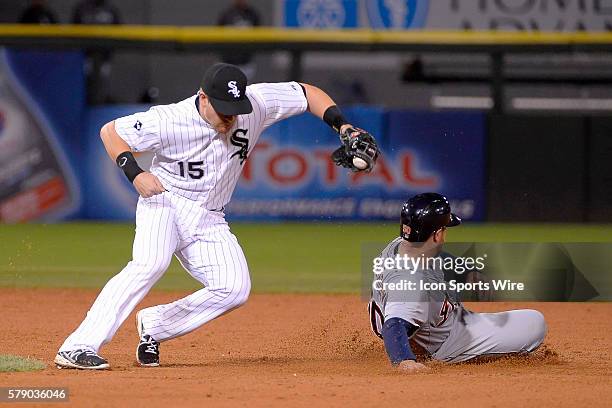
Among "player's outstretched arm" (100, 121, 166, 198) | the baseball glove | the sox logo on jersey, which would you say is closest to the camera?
"player's outstretched arm" (100, 121, 166, 198)

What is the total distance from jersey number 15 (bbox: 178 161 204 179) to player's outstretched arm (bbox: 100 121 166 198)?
185mm

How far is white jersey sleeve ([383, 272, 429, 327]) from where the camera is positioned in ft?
19.2

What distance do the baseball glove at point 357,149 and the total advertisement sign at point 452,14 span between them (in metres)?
11.3

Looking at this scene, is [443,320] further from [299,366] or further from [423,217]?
[299,366]

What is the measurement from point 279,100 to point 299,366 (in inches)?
57.6

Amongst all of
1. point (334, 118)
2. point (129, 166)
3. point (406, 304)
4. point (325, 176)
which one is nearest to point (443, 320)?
point (406, 304)

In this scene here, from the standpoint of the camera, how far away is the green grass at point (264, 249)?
10469mm

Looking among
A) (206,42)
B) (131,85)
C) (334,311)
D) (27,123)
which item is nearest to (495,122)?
(206,42)

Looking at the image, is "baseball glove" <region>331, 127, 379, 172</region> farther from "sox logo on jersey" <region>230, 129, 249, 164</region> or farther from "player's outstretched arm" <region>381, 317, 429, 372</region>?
"player's outstretched arm" <region>381, 317, 429, 372</region>

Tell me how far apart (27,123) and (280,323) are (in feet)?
23.2

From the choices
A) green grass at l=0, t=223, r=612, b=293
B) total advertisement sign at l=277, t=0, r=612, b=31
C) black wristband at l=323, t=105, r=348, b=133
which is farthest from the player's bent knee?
total advertisement sign at l=277, t=0, r=612, b=31

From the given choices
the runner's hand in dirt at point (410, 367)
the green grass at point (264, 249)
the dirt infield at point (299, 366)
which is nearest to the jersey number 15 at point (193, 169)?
the dirt infield at point (299, 366)

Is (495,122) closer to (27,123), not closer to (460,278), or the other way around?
(27,123)

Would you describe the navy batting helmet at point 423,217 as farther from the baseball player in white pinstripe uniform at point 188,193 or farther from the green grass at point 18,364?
the green grass at point 18,364
